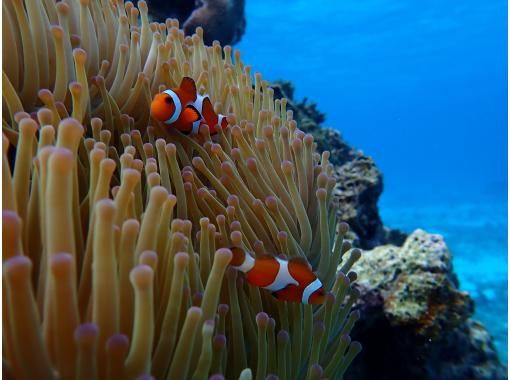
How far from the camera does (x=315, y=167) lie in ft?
6.45

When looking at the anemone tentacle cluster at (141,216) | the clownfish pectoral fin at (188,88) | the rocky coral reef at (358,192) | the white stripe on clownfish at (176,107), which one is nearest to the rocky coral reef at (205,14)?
the rocky coral reef at (358,192)

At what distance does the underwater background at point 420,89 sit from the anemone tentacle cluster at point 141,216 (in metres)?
5.05

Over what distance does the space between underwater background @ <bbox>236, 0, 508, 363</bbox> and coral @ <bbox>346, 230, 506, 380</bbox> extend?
4325mm

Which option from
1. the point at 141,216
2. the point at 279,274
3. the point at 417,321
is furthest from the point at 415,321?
the point at 141,216

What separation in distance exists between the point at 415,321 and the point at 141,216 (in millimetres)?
1928

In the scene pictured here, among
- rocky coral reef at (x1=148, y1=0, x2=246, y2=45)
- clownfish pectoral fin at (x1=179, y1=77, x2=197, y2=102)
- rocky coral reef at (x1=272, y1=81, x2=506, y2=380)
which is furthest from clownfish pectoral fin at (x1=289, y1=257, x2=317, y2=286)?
rocky coral reef at (x1=148, y1=0, x2=246, y2=45)

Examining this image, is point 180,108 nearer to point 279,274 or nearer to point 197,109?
point 197,109

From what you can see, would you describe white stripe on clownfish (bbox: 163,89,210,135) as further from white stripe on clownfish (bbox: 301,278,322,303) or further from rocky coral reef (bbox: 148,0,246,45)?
rocky coral reef (bbox: 148,0,246,45)

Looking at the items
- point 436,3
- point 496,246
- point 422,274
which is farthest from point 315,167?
point 436,3

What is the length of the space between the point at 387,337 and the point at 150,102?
195 cm

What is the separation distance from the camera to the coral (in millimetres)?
2619

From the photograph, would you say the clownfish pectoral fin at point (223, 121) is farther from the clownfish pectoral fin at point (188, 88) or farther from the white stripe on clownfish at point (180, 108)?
the clownfish pectoral fin at point (188, 88)

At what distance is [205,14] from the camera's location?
3.95 meters

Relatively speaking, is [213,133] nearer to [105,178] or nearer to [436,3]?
[105,178]
